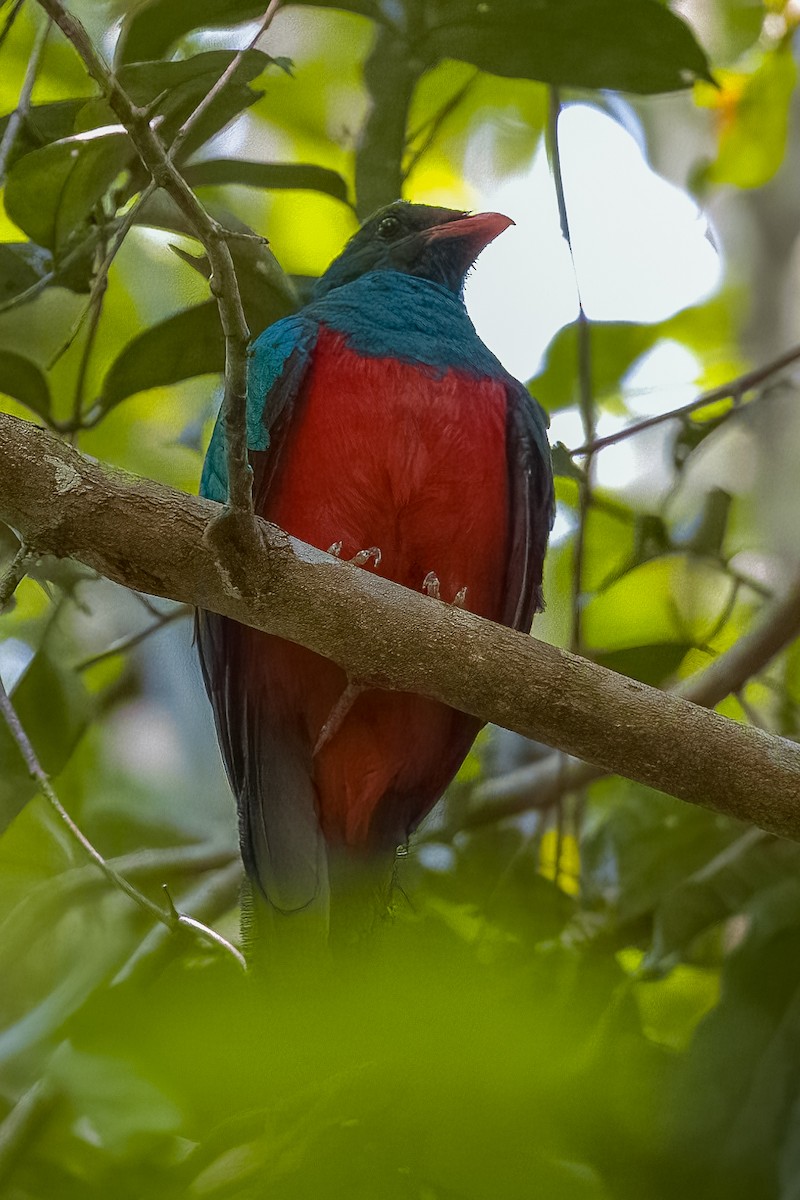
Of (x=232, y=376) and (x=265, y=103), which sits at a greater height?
(x=265, y=103)

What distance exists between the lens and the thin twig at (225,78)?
98.8 inches

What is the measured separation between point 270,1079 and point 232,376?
1.27 meters

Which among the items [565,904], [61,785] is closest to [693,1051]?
[565,904]

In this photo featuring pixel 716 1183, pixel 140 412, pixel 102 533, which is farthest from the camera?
pixel 140 412

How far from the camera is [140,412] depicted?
3305mm

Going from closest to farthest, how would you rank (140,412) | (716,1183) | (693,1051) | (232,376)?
(716,1183)
(232,376)
(693,1051)
(140,412)

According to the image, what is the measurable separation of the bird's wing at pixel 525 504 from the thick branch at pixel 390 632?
0.77 meters

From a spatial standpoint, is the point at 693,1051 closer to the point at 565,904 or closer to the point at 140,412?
the point at 565,904

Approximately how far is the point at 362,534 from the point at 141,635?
856 millimetres

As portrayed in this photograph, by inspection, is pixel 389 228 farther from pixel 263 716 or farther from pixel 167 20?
pixel 263 716

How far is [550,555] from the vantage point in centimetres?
345

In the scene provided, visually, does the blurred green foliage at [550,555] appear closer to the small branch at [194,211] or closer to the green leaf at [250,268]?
the green leaf at [250,268]

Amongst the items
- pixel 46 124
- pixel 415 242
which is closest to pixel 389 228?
pixel 415 242

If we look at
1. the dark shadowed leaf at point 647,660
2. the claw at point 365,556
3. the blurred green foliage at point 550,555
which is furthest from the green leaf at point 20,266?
the dark shadowed leaf at point 647,660
